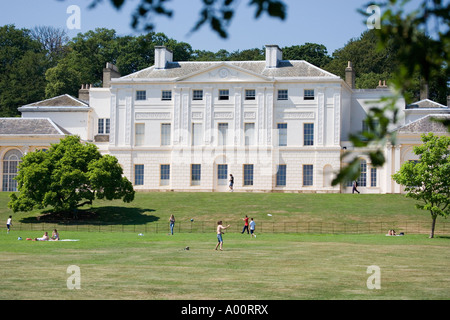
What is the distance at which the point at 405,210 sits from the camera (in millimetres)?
54094

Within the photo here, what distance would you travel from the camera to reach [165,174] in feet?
238

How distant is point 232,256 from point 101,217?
25.0 m

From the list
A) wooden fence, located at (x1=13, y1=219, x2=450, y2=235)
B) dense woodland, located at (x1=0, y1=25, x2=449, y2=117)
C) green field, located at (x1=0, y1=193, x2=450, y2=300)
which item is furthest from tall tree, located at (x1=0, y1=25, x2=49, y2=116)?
wooden fence, located at (x1=13, y1=219, x2=450, y2=235)

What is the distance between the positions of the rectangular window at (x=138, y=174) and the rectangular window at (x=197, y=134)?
556 cm

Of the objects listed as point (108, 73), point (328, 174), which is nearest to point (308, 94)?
point (108, 73)

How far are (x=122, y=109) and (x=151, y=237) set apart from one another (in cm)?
3423

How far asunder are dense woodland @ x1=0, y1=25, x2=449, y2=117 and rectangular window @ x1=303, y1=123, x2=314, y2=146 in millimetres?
21213

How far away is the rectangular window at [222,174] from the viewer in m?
71.8

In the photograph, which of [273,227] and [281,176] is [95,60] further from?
[273,227]

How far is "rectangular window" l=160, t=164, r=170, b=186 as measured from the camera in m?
72.5

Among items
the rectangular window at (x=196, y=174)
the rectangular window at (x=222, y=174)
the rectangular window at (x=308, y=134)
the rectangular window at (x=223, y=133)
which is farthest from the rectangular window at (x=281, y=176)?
the rectangular window at (x=196, y=174)

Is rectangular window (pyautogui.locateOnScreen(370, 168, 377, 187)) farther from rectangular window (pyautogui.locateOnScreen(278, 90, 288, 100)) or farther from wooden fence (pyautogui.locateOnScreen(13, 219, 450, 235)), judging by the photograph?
wooden fence (pyautogui.locateOnScreen(13, 219, 450, 235))
